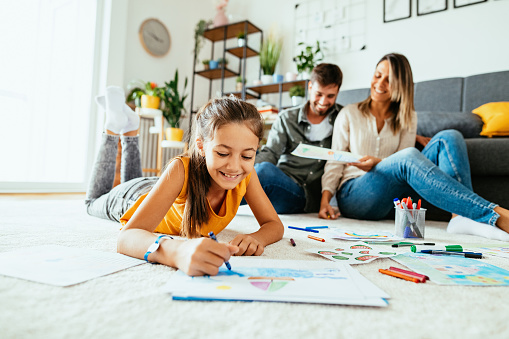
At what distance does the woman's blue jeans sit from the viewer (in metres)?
1.16

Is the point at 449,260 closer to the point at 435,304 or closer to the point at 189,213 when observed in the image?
the point at 435,304

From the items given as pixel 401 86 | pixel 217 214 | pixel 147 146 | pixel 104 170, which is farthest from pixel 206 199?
pixel 147 146

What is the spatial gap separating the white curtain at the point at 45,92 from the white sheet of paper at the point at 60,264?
2369 millimetres

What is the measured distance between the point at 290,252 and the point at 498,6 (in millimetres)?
3003

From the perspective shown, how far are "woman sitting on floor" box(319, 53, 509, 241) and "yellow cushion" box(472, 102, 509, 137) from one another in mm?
525

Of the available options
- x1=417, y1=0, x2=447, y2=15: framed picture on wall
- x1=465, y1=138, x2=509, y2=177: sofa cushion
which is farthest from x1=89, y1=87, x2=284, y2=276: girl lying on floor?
x1=417, y1=0, x2=447, y2=15: framed picture on wall

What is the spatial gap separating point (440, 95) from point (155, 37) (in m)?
2.89

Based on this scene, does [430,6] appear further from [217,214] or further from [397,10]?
[217,214]

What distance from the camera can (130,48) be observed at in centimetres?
338

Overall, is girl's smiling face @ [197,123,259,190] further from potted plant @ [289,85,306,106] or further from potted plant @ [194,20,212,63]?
potted plant @ [194,20,212,63]

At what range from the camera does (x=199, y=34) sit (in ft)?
Result: 12.6

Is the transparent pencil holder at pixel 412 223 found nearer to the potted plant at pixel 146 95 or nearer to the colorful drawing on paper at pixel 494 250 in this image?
the colorful drawing on paper at pixel 494 250

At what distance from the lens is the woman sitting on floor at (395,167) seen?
46.2 inches

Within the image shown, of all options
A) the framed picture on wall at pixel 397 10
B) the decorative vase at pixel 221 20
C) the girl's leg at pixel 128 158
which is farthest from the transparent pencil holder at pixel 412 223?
the decorative vase at pixel 221 20
